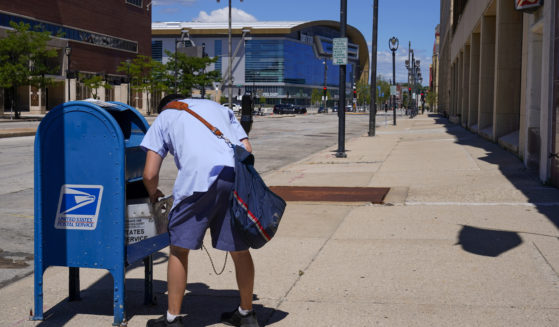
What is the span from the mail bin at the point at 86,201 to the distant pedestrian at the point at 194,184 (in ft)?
0.91

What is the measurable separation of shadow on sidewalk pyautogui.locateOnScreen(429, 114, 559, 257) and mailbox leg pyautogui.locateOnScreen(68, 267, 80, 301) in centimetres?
372

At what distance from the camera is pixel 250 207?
4.09 meters

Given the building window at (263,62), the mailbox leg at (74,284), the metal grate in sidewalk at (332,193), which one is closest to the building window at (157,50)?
the building window at (263,62)

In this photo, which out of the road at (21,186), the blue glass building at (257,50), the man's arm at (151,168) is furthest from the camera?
the blue glass building at (257,50)

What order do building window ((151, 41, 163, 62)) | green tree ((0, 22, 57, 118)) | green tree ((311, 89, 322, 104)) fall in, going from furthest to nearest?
green tree ((311, 89, 322, 104)) < building window ((151, 41, 163, 62)) < green tree ((0, 22, 57, 118))

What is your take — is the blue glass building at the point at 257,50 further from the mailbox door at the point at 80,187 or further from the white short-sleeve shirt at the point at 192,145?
the white short-sleeve shirt at the point at 192,145

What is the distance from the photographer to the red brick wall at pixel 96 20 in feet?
229

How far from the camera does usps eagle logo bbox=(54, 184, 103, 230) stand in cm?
440

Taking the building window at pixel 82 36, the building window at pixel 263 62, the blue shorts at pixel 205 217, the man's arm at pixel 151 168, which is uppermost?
the building window at pixel 263 62

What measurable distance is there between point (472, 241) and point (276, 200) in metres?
3.45

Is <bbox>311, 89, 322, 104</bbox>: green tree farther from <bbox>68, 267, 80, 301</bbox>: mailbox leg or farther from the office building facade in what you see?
<bbox>68, 267, 80, 301</bbox>: mailbox leg

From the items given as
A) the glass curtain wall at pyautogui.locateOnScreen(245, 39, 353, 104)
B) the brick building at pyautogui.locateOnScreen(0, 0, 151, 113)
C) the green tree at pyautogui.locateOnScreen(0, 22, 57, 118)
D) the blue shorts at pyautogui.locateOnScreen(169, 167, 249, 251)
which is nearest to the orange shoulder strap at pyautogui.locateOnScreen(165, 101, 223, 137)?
the blue shorts at pyautogui.locateOnScreen(169, 167, 249, 251)

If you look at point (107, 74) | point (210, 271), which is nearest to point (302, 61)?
point (107, 74)

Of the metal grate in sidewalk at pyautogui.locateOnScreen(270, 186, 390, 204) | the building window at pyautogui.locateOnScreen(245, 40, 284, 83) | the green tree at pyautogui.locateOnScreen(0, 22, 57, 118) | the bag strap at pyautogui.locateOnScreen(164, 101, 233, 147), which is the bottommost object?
the metal grate in sidewalk at pyautogui.locateOnScreen(270, 186, 390, 204)
